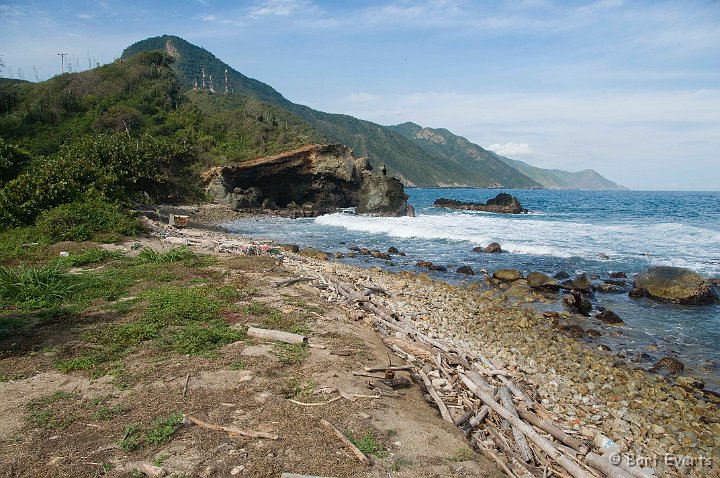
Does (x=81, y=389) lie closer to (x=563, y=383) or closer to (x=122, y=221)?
(x=563, y=383)

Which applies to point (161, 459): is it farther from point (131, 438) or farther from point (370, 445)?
point (370, 445)

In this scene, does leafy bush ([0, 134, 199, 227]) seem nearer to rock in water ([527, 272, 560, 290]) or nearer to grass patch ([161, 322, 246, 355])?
grass patch ([161, 322, 246, 355])

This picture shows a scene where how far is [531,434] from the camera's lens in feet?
18.0

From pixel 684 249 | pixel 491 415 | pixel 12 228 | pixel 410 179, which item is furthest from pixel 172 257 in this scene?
pixel 410 179

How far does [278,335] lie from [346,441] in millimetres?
3222

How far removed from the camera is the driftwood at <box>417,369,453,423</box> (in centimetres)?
576

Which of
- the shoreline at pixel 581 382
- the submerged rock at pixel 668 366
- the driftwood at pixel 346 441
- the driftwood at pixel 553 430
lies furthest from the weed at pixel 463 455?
the submerged rock at pixel 668 366

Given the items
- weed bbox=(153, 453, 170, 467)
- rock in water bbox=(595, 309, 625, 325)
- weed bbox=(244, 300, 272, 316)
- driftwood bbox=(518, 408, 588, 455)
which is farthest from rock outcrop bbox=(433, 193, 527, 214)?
weed bbox=(153, 453, 170, 467)

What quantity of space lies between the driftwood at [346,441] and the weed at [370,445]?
10cm

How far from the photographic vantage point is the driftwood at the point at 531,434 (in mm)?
4895

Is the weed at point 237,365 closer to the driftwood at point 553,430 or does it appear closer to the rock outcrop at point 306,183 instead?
the driftwood at point 553,430

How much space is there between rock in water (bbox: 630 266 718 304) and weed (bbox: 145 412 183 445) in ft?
50.4

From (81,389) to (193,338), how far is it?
5.96ft

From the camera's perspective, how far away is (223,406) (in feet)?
17.2
